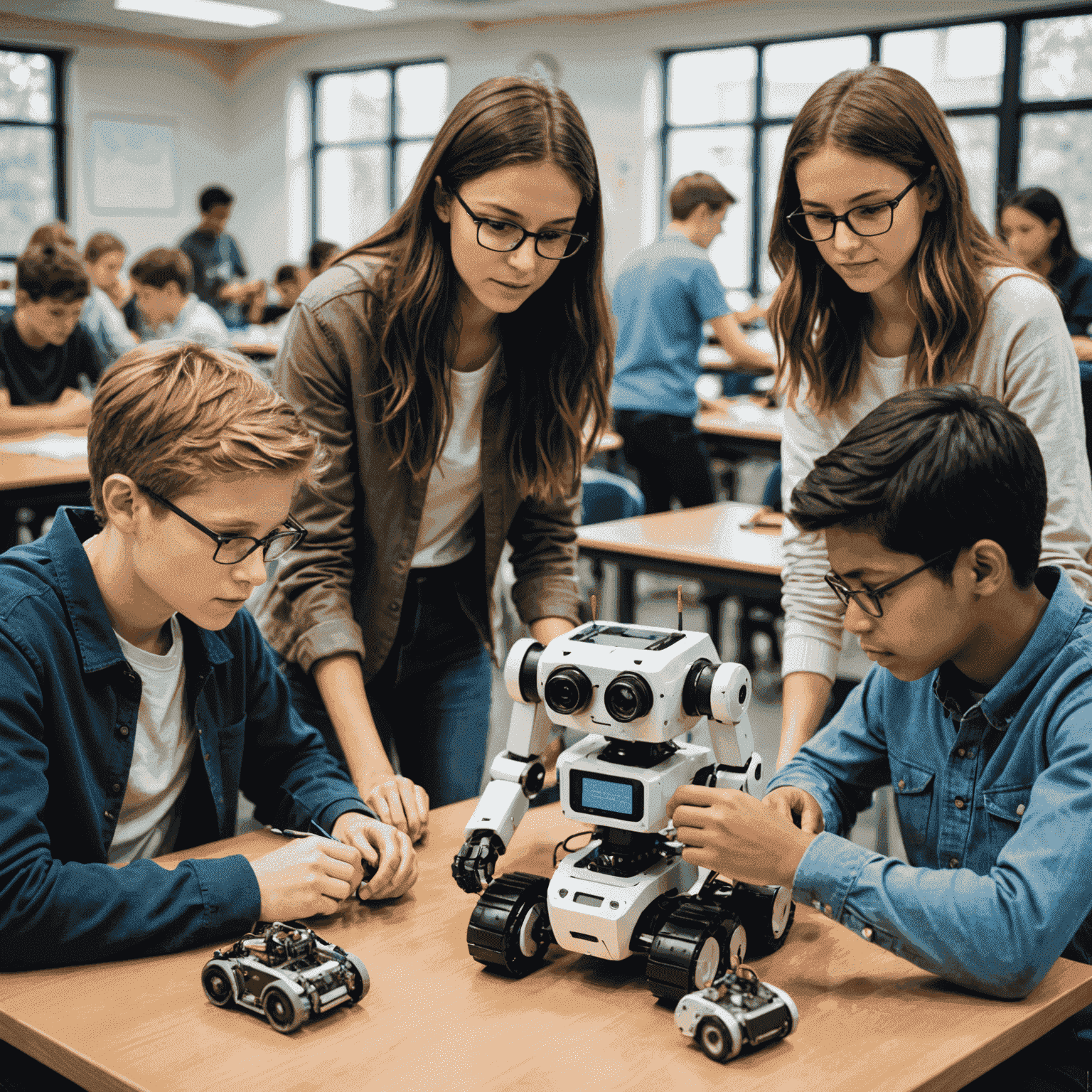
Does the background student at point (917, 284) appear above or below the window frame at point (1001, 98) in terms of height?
below

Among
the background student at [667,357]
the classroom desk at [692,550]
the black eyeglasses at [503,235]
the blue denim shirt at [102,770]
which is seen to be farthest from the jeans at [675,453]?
the blue denim shirt at [102,770]

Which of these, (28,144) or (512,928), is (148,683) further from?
(28,144)

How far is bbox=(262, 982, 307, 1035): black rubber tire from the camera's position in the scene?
1045 mm

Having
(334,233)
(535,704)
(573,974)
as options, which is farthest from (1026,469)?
(334,233)

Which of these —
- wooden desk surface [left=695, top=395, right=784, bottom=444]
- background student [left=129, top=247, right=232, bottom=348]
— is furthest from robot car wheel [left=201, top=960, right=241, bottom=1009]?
background student [left=129, top=247, right=232, bottom=348]

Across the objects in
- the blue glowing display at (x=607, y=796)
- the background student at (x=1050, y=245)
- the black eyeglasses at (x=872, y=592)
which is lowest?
the blue glowing display at (x=607, y=796)

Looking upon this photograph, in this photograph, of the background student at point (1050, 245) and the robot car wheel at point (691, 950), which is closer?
the robot car wheel at point (691, 950)

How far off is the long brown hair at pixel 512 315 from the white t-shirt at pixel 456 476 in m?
0.05

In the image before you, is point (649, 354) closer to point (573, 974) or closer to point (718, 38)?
point (573, 974)

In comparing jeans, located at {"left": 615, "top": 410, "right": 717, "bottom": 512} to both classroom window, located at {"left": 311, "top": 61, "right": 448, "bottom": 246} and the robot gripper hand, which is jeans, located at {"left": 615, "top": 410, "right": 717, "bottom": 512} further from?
classroom window, located at {"left": 311, "top": 61, "right": 448, "bottom": 246}

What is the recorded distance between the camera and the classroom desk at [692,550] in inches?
118

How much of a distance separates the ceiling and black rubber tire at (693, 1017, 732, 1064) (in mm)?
9983

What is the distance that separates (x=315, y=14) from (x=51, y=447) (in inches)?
329

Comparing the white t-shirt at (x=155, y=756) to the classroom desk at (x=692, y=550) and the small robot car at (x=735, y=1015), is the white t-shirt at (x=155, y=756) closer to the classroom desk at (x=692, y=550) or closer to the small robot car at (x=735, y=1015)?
the small robot car at (x=735, y=1015)
